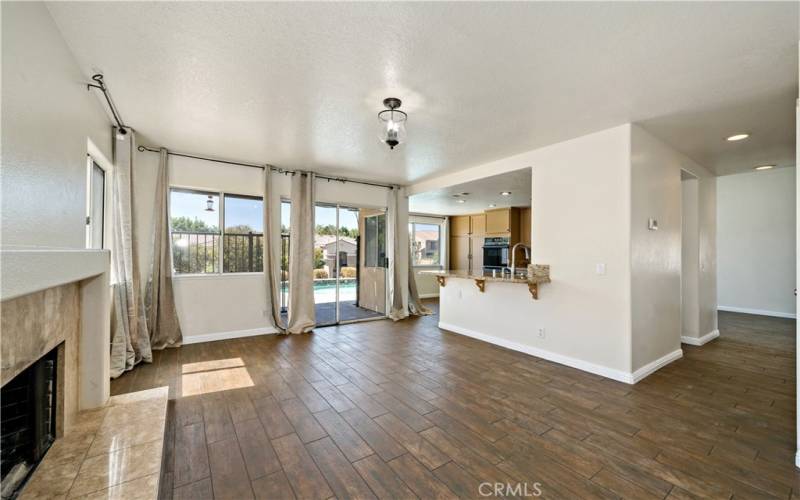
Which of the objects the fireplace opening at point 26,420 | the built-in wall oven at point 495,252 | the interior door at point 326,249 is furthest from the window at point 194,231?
the built-in wall oven at point 495,252

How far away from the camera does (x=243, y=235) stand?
4.93 m

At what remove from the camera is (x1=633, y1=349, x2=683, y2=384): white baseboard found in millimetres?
3301

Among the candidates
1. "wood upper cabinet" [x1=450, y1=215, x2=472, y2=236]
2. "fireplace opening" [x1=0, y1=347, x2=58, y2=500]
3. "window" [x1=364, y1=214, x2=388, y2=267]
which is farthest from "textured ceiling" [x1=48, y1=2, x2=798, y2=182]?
"wood upper cabinet" [x1=450, y1=215, x2=472, y2=236]

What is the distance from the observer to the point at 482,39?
2.03 metres

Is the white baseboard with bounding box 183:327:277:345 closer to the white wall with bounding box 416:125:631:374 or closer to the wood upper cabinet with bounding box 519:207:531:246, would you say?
the white wall with bounding box 416:125:631:374

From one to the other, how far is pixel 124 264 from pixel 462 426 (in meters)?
3.72

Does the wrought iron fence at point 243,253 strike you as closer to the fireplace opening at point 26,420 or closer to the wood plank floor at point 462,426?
the wood plank floor at point 462,426

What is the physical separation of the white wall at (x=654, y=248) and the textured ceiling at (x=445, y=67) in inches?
12.4

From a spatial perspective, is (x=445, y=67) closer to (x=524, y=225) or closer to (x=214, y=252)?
(x=214, y=252)

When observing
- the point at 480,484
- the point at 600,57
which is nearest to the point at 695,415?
the point at 480,484

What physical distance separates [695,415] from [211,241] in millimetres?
5555

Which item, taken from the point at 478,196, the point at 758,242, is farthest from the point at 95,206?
the point at 758,242

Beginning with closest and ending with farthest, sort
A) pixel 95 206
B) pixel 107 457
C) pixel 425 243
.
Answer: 1. pixel 107 457
2. pixel 95 206
3. pixel 425 243

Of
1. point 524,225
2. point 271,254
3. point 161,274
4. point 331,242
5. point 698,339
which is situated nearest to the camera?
point 161,274
